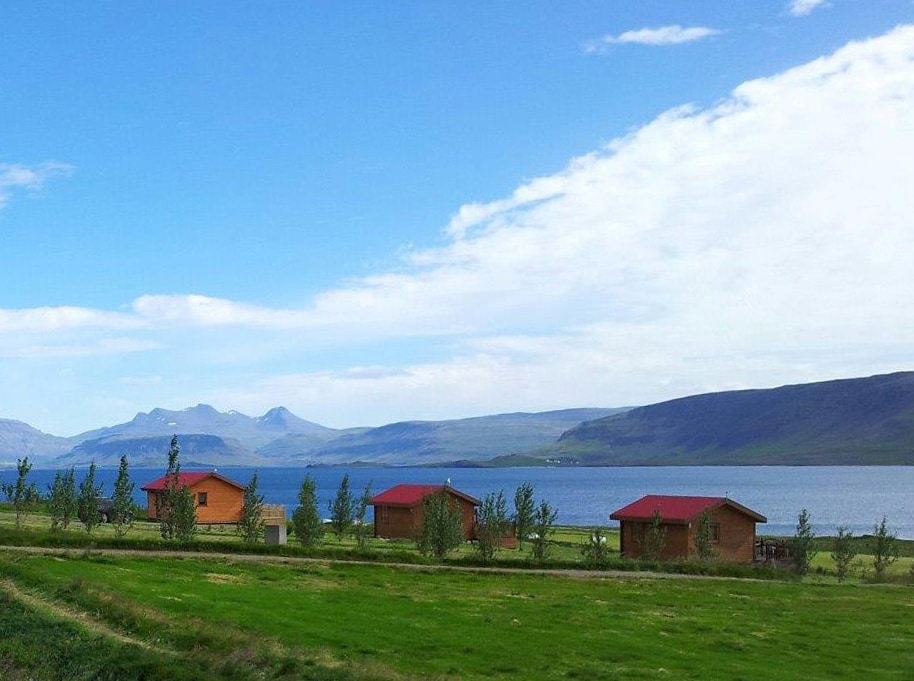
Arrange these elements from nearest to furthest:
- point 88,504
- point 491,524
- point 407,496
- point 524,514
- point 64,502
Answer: point 491,524, point 524,514, point 88,504, point 64,502, point 407,496

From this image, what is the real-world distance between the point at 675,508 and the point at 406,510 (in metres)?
24.1

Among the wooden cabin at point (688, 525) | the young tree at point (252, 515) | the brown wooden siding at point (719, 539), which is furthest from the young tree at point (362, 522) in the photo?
the brown wooden siding at point (719, 539)

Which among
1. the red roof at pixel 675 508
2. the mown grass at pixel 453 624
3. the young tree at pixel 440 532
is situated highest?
the red roof at pixel 675 508

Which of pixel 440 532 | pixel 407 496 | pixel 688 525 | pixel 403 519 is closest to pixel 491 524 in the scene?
pixel 440 532

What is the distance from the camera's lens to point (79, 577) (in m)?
29.0

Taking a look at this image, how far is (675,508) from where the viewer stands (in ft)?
220

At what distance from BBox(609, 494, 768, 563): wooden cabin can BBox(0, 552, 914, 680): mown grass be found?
23.2 m

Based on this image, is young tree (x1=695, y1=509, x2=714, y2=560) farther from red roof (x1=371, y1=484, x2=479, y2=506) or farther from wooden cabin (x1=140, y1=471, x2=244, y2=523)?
wooden cabin (x1=140, y1=471, x2=244, y2=523)

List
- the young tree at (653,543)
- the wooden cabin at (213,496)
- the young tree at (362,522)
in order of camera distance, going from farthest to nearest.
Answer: the wooden cabin at (213,496) → the young tree at (362,522) → the young tree at (653,543)

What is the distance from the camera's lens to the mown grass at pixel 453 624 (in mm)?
21734

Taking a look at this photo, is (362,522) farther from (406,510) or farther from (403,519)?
(403,519)

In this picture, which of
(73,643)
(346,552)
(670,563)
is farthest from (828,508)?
(73,643)

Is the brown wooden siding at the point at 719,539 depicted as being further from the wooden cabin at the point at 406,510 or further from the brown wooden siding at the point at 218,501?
the brown wooden siding at the point at 218,501

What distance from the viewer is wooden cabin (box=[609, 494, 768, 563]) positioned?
2562 inches
